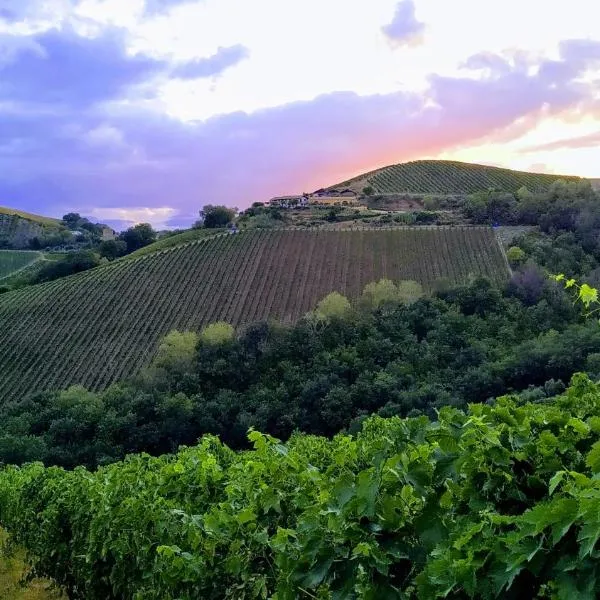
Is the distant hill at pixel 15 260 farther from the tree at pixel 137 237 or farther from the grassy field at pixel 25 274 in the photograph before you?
the tree at pixel 137 237

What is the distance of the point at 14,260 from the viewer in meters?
81.7

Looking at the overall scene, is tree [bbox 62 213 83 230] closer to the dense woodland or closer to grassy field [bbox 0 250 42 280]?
grassy field [bbox 0 250 42 280]

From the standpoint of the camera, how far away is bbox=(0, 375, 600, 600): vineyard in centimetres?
239

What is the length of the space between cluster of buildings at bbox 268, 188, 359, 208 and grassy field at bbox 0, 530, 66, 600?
231ft

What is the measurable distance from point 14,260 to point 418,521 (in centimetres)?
8633

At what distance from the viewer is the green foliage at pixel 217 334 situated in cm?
4266

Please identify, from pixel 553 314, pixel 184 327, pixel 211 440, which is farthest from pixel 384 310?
pixel 211 440

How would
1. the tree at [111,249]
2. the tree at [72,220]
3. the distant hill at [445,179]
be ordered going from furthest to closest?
the tree at [72,220], the distant hill at [445,179], the tree at [111,249]

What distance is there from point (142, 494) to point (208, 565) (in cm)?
204

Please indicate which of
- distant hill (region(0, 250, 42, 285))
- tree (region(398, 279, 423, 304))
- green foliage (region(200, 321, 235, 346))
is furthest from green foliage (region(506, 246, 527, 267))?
distant hill (region(0, 250, 42, 285))

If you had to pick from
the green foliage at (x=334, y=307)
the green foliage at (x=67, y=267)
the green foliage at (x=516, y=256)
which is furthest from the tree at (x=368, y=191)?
the green foliage at (x=334, y=307)

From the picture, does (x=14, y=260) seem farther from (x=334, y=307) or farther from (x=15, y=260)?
(x=334, y=307)

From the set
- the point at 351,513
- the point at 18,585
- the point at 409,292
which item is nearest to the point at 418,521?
the point at 351,513

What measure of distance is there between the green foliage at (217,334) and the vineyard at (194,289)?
329 centimetres
